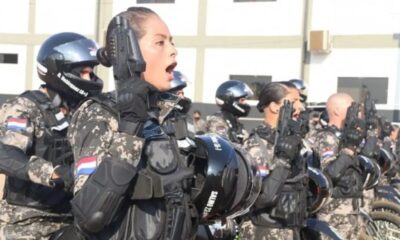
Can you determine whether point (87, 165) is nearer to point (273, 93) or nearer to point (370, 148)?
point (273, 93)

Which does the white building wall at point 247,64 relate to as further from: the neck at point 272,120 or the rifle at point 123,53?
the rifle at point 123,53

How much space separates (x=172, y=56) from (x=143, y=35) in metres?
0.14

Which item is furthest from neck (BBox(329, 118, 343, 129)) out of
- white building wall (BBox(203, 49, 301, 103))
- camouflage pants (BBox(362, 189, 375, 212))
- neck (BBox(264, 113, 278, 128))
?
white building wall (BBox(203, 49, 301, 103))

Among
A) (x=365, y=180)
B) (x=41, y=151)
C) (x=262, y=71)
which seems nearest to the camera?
(x=41, y=151)

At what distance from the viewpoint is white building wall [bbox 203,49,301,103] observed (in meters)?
20.7

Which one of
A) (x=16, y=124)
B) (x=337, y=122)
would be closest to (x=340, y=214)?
(x=337, y=122)

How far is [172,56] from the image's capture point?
8.48 feet

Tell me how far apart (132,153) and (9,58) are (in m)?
23.3

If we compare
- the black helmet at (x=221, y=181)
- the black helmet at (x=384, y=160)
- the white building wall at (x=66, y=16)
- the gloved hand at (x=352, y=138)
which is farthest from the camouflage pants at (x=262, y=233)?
the white building wall at (x=66, y=16)

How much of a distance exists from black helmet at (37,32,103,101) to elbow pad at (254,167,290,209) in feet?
4.26

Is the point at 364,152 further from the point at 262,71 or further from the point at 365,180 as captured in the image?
the point at 262,71

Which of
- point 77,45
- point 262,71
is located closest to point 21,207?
point 77,45

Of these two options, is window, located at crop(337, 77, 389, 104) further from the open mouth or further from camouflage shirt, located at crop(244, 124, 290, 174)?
the open mouth

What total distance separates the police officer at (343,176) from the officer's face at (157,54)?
362 centimetres
